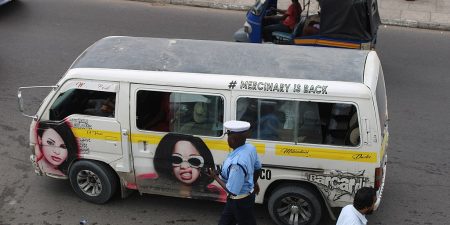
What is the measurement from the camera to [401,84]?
1122 cm

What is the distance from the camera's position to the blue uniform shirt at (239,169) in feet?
18.5

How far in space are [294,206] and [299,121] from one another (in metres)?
1.04

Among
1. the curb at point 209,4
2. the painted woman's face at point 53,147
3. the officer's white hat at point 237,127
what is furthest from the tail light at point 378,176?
the curb at point 209,4

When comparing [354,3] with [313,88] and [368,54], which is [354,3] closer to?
[368,54]

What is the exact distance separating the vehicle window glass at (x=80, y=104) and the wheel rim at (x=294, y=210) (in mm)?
2267

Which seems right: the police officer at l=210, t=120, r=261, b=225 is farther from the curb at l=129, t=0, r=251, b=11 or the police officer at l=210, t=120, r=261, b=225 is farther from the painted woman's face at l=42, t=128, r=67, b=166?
the curb at l=129, t=0, r=251, b=11

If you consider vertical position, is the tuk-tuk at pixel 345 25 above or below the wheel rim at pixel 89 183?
above

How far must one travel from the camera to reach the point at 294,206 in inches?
266

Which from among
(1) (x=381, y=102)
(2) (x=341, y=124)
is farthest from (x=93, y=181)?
(1) (x=381, y=102)

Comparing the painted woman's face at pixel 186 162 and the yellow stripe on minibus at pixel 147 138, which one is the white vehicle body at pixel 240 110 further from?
the painted woman's face at pixel 186 162

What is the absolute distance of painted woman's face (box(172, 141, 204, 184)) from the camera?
6676 mm

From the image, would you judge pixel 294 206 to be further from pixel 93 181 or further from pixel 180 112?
pixel 93 181

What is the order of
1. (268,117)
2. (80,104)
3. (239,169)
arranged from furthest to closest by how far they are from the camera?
(80,104), (268,117), (239,169)

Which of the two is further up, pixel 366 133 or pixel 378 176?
pixel 366 133
